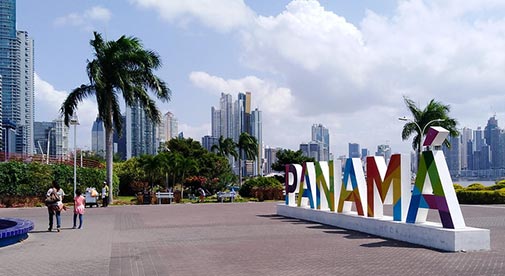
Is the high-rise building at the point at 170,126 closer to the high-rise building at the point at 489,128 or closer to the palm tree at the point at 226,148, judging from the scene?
the palm tree at the point at 226,148

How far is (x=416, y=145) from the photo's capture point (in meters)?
41.5

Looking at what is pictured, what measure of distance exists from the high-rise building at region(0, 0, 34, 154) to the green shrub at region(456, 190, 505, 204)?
60.2 m

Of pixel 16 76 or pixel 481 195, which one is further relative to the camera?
pixel 16 76

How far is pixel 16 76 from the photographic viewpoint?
75.9m

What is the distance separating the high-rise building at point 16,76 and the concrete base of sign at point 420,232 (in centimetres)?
6576

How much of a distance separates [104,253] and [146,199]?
77.2ft

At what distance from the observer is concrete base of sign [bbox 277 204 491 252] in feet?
38.4

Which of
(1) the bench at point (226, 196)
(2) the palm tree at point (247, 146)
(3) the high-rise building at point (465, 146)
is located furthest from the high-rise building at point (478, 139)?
(1) the bench at point (226, 196)

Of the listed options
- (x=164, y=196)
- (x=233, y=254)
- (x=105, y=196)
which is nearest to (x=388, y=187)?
(x=233, y=254)

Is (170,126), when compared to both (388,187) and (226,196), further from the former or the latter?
(388,187)

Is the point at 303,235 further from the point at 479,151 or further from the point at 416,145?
the point at 479,151

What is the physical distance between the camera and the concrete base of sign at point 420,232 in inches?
460

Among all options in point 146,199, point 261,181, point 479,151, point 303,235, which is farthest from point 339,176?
point 479,151

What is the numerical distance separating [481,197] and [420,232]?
21354 mm
